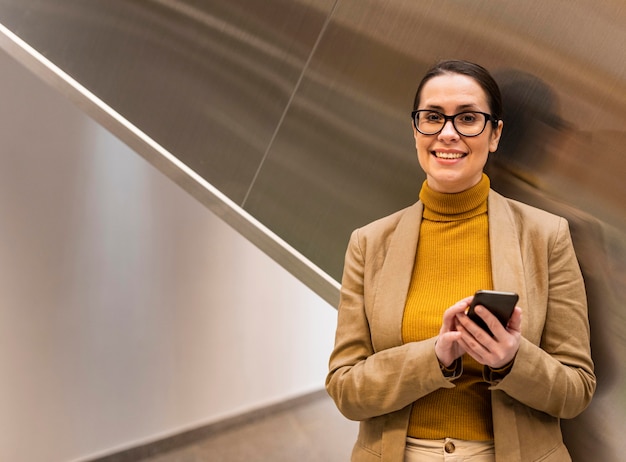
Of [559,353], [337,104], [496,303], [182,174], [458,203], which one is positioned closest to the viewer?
[496,303]

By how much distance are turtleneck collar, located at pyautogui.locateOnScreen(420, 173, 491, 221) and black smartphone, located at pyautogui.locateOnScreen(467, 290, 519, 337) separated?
323 mm

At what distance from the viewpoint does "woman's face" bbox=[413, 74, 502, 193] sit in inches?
57.5

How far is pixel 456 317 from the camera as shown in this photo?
1.32 m

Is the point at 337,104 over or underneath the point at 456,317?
over

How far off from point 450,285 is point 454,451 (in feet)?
1.04

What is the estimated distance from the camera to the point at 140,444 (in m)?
4.19

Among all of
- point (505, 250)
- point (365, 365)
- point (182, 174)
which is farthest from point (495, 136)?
point (182, 174)

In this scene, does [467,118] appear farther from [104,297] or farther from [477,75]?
[104,297]

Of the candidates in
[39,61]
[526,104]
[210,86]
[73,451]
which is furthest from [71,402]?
[526,104]

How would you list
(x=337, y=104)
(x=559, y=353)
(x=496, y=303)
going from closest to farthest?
(x=496, y=303) < (x=559, y=353) < (x=337, y=104)

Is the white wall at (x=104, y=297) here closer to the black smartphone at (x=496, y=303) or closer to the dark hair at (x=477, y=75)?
the dark hair at (x=477, y=75)

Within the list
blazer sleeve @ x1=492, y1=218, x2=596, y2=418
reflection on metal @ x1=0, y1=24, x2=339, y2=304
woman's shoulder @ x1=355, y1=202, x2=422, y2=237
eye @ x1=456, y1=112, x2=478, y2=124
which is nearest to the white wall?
reflection on metal @ x1=0, y1=24, x2=339, y2=304

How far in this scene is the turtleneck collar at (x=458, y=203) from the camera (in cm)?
152

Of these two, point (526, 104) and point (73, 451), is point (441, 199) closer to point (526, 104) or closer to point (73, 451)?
point (526, 104)
